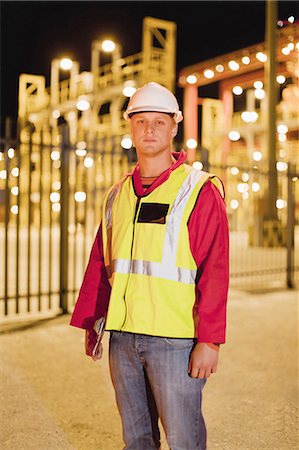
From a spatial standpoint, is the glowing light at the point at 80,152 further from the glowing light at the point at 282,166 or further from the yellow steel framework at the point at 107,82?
the yellow steel framework at the point at 107,82

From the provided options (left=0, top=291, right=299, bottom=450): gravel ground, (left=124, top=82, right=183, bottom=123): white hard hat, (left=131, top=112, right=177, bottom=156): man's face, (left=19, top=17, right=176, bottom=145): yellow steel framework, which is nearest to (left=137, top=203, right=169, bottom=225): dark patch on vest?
(left=131, top=112, right=177, bottom=156): man's face

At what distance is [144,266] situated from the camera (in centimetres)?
231

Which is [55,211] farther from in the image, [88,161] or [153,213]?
[153,213]

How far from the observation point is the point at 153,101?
2438 millimetres

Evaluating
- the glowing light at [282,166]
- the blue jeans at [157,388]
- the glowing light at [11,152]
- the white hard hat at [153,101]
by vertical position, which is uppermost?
the glowing light at [282,166]

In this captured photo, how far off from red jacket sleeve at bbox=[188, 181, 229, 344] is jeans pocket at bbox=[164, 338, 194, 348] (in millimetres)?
80

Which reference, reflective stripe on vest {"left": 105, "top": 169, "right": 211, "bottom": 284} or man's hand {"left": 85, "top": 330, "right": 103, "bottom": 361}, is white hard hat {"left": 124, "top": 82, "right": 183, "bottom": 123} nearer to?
reflective stripe on vest {"left": 105, "top": 169, "right": 211, "bottom": 284}

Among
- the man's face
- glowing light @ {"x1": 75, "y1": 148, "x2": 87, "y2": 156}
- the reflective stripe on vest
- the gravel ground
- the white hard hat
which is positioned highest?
glowing light @ {"x1": 75, "y1": 148, "x2": 87, "y2": 156}

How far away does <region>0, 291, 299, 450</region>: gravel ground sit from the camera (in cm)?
359

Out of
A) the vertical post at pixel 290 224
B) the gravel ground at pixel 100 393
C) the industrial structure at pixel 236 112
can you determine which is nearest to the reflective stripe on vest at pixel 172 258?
the gravel ground at pixel 100 393

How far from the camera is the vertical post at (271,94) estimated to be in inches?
574

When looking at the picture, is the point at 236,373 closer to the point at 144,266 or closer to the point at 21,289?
the point at 144,266

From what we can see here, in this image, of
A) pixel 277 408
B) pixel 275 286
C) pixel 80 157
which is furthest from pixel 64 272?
pixel 275 286

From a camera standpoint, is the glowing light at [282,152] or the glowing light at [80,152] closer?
the glowing light at [80,152]
